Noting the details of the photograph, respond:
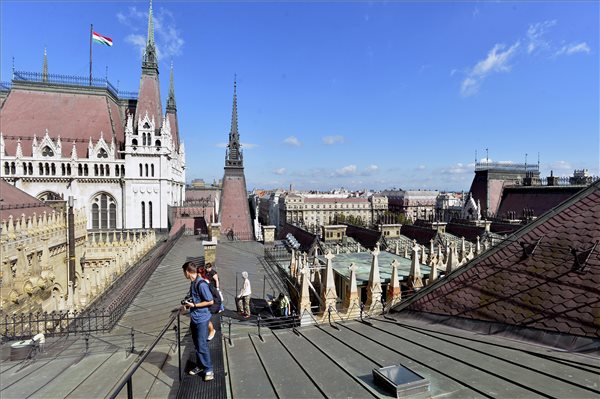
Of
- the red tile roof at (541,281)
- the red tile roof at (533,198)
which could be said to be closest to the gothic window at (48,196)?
the red tile roof at (541,281)

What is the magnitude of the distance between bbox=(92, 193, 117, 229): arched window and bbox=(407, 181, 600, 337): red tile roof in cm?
4512

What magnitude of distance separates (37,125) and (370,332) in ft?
174

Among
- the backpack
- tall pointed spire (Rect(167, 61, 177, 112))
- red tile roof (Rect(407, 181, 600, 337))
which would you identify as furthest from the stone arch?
red tile roof (Rect(407, 181, 600, 337))

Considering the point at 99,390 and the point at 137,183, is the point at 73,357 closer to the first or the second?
the point at 99,390

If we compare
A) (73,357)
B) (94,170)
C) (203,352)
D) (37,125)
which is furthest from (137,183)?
(203,352)

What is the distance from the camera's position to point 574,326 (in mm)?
6262

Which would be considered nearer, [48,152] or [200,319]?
[200,319]

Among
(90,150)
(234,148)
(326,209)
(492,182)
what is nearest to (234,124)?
(234,148)

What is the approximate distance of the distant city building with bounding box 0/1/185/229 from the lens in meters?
42.2

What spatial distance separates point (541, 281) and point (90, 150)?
1922 inches

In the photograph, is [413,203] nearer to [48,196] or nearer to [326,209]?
[326,209]

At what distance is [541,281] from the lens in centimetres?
745

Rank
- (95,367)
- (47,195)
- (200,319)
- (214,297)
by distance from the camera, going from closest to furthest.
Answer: (200,319) → (214,297) → (95,367) → (47,195)

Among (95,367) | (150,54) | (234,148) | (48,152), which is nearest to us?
(95,367)
